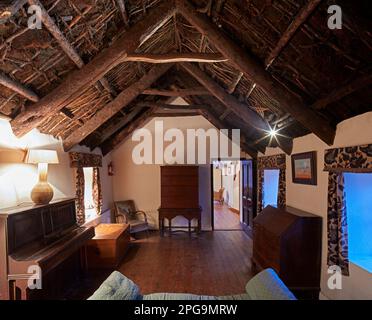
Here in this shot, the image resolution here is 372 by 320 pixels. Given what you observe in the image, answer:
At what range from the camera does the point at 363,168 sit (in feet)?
7.56

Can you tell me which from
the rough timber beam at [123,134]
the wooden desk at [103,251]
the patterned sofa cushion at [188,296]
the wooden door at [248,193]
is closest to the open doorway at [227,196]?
the wooden door at [248,193]

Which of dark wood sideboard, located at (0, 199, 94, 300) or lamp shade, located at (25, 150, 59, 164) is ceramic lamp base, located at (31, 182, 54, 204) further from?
lamp shade, located at (25, 150, 59, 164)

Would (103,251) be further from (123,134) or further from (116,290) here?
(123,134)

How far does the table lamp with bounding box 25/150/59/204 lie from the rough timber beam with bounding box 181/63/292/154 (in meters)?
2.56

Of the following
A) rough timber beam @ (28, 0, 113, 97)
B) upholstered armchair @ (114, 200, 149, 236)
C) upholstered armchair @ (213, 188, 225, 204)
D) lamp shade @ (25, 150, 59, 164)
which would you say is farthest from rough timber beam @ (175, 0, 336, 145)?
upholstered armchair @ (213, 188, 225, 204)

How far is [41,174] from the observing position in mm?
3164

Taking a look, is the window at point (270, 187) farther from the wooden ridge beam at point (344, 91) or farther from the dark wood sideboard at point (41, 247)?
the dark wood sideboard at point (41, 247)

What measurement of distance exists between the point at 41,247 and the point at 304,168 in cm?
383

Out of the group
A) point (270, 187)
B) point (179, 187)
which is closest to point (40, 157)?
point (179, 187)

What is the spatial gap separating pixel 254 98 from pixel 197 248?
136 inches

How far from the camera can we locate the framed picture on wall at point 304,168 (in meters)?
3.37

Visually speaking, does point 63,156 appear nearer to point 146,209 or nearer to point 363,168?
point 146,209

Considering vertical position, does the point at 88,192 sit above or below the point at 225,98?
below

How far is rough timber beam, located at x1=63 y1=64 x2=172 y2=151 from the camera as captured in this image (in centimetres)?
396
